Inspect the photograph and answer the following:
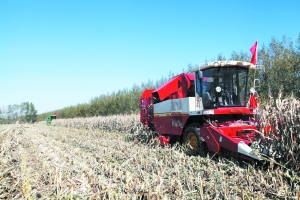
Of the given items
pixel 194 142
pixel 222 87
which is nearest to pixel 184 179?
pixel 194 142

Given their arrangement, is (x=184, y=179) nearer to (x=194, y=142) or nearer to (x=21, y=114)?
(x=194, y=142)

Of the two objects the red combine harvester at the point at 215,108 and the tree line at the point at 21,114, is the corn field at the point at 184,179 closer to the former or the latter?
the red combine harvester at the point at 215,108

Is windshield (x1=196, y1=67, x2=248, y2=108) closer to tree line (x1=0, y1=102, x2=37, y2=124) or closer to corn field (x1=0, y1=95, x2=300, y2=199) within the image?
corn field (x1=0, y1=95, x2=300, y2=199)

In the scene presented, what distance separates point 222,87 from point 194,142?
1.50m

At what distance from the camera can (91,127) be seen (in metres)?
20.7

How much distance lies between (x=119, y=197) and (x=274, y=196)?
203cm

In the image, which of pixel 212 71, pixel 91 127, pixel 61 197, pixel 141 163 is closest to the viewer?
pixel 61 197

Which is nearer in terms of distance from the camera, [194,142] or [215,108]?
[215,108]

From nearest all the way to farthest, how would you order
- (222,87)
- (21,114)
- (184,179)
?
(184,179)
(222,87)
(21,114)

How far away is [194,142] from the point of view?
681cm

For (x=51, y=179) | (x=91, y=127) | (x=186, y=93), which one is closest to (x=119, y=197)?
(x=51, y=179)

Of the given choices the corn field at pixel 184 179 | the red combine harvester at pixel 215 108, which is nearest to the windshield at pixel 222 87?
the red combine harvester at pixel 215 108

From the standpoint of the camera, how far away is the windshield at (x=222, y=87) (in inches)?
262

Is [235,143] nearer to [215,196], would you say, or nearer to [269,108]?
[269,108]
